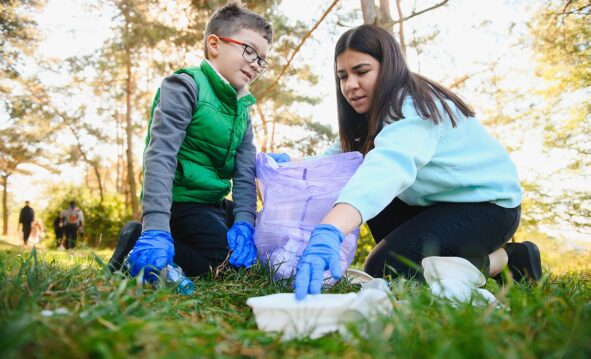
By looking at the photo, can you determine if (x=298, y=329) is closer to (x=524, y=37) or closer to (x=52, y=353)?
(x=52, y=353)

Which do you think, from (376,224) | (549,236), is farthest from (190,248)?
(549,236)

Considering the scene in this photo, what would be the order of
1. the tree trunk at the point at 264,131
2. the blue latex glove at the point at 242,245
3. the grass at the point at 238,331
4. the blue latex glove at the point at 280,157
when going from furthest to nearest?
the tree trunk at the point at 264,131 < the blue latex glove at the point at 280,157 < the blue latex glove at the point at 242,245 < the grass at the point at 238,331

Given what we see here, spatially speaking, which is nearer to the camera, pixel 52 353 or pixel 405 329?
pixel 52 353

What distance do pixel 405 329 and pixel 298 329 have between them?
0.91ft

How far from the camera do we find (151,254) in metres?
1.83

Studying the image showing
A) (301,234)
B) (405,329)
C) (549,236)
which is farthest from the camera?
(549,236)

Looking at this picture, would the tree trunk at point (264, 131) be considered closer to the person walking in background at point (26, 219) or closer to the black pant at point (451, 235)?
the person walking in background at point (26, 219)

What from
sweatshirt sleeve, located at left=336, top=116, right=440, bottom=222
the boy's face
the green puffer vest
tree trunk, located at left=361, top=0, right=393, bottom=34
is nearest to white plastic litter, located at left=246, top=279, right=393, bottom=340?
sweatshirt sleeve, located at left=336, top=116, right=440, bottom=222

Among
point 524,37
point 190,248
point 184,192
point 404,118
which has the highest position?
point 524,37

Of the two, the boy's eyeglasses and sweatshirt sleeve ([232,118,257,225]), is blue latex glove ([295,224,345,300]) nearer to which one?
sweatshirt sleeve ([232,118,257,225])

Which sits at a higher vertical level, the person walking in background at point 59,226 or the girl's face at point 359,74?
the girl's face at point 359,74

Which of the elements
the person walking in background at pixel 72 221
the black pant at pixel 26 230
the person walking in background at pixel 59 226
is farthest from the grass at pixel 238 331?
the black pant at pixel 26 230

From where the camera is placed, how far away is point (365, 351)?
0.88 m

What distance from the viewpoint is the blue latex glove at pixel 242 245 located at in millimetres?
2148
